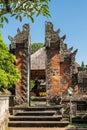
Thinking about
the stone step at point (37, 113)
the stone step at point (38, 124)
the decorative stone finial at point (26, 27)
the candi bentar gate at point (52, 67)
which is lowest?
the stone step at point (38, 124)

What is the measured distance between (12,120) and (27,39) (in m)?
5.81

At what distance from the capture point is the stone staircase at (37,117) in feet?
50.9

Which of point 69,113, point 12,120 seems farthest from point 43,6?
point 69,113

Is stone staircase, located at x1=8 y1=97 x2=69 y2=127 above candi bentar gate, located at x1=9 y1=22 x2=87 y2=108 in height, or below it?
below

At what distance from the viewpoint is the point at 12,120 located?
16.7 m

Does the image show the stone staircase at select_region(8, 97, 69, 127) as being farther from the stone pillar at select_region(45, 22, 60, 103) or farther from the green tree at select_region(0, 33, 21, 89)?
the green tree at select_region(0, 33, 21, 89)

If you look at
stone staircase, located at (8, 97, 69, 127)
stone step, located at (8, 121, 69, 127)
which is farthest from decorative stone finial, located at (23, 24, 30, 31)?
stone step, located at (8, 121, 69, 127)

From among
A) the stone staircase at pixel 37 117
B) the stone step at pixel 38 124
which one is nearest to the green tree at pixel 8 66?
the stone staircase at pixel 37 117

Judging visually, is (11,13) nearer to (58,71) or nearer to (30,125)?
(30,125)

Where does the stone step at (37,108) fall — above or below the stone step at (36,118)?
above

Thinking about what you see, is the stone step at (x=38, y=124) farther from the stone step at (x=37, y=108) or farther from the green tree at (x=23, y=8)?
the green tree at (x=23, y=8)

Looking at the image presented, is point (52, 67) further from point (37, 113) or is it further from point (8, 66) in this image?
point (37, 113)

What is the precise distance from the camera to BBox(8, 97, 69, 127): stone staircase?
1552cm

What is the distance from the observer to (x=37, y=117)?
16562 mm
